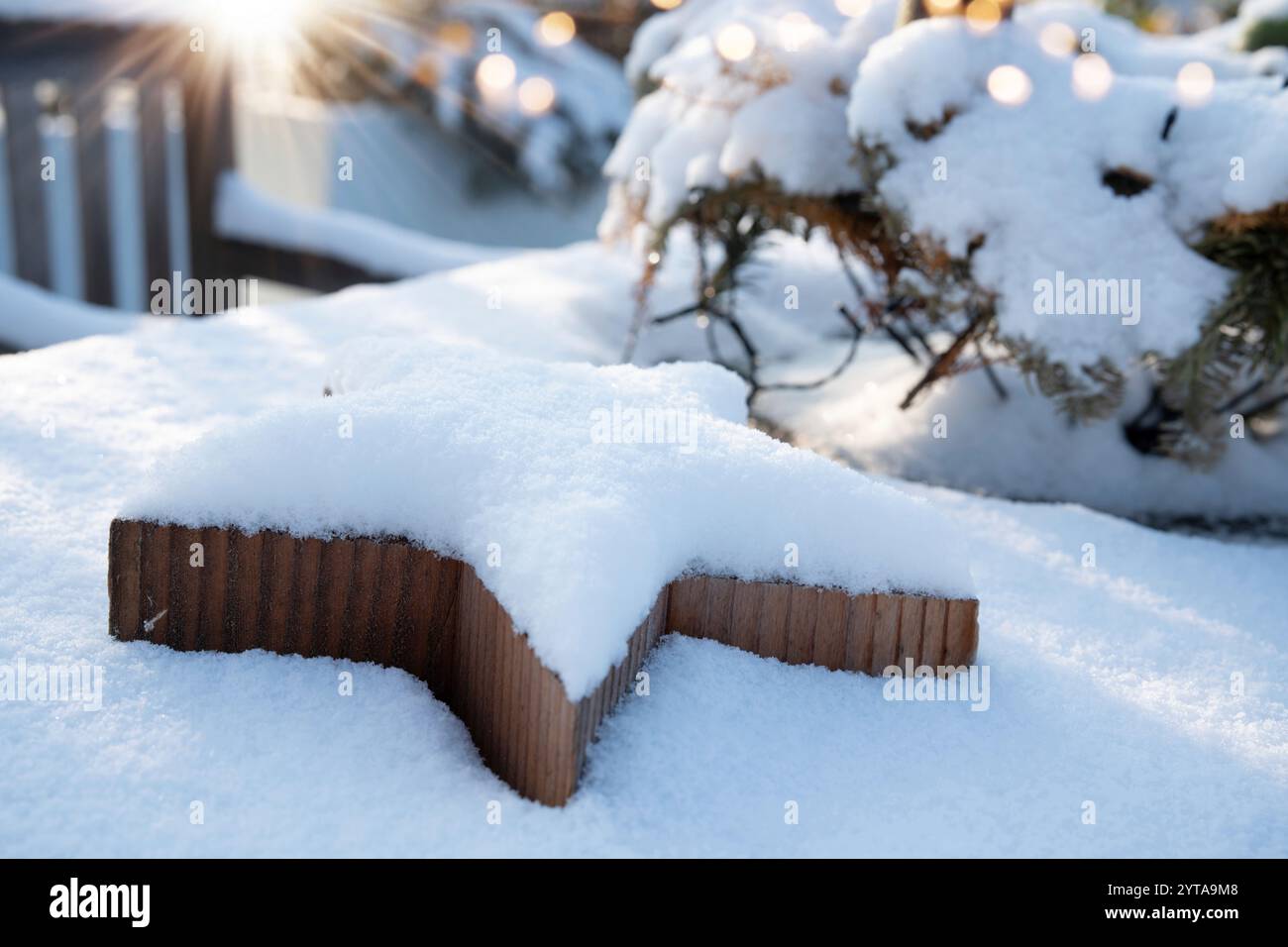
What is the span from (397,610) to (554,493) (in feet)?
0.84

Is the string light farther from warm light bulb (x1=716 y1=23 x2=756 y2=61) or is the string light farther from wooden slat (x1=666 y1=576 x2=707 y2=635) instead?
wooden slat (x1=666 y1=576 x2=707 y2=635)

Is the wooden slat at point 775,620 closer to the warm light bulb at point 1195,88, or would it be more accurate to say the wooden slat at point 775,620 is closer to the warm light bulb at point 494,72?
the warm light bulb at point 1195,88

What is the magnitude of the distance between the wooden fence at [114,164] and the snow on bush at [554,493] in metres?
2.66

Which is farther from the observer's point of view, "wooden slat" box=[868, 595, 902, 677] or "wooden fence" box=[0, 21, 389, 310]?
"wooden fence" box=[0, 21, 389, 310]

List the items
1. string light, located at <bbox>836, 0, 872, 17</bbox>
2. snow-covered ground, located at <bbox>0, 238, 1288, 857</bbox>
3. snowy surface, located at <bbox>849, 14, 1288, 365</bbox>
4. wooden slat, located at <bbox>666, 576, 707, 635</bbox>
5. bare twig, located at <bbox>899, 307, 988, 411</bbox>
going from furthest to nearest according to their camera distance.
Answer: string light, located at <bbox>836, 0, 872, 17</bbox>
bare twig, located at <bbox>899, 307, 988, 411</bbox>
snowy surface, located at <bbox>849, 14, 1288, 365</bbox>
wooden slat, located at <bbox>666, 576, 707, 635</bbox>
snow-covered ground, located at <bbox>0, 238, 1288, 857</bbox>

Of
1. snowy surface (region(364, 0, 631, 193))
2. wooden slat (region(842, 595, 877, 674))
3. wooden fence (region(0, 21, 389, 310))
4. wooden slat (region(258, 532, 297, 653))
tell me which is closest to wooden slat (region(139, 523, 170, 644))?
wooden slat (region(258, 532, 297, 653))

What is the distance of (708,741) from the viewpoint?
1267 millimetres

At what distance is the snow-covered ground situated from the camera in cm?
111

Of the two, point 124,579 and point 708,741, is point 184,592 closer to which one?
point 124,579

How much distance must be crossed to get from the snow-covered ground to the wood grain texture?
0.03 meters
